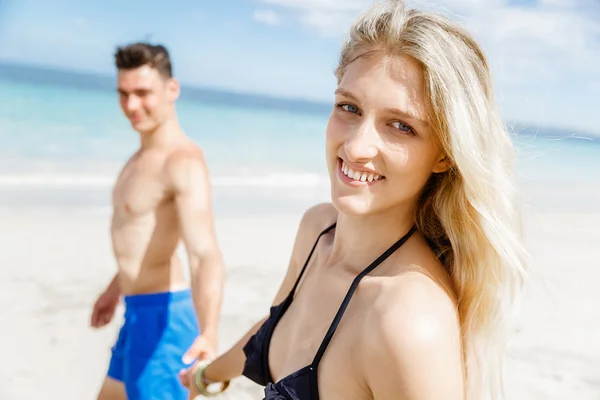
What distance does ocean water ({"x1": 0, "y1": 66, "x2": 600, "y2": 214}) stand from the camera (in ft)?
39.8

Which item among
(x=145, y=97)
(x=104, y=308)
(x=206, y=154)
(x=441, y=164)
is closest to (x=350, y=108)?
(x=441, y=164)

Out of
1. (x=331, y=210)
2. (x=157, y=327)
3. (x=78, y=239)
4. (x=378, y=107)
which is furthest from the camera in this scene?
(x=78, y=239)

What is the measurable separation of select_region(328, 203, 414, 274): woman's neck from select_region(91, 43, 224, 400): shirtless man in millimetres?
1324

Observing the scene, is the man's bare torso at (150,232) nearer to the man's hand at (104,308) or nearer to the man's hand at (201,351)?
the man's hand at (104,308)

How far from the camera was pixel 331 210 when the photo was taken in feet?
7.92

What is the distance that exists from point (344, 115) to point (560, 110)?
154 feet

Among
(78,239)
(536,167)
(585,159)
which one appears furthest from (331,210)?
(585,159)

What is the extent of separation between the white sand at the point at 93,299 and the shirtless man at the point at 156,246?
141cm

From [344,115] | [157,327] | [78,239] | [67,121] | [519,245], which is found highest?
[344,115]

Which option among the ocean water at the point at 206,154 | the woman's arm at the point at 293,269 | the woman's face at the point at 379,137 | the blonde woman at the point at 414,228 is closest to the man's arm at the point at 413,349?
the blonde woman at the point at 414,228

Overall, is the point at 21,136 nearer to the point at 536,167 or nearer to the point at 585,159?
the point at 536,167

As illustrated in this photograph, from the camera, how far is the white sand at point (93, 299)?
5.22 metres

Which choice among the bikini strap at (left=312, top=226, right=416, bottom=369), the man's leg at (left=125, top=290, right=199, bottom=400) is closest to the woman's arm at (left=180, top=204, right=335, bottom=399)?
the bikini strap at (left=312, top=226, right=416, bottom=369)

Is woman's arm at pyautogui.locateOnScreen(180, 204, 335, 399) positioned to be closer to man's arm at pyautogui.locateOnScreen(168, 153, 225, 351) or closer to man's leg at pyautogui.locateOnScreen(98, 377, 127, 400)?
man's arm at pyautogui.locateOnScreen(168, 153, 225, 351)
